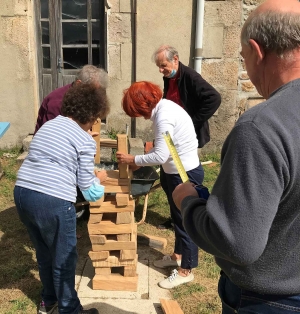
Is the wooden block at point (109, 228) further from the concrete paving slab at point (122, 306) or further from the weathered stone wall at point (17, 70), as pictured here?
the weathered stone wall at point (17, 70)

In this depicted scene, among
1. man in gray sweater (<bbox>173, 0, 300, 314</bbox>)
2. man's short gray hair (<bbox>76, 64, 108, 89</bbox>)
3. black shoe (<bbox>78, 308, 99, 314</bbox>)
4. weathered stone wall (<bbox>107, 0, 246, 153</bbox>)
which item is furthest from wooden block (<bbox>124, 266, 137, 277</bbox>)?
weathered stone wall (<bbox>107, 0, 246, 153</bbox>)

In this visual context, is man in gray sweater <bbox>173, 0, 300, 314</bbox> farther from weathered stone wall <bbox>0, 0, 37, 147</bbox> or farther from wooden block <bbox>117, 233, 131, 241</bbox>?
weathered stone wall <bbox>0, 0, 37, 147</bbox>

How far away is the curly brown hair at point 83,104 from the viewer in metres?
2.43

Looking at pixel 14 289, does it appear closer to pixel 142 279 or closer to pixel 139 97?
pixel 142 279

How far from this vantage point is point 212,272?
3.46 m

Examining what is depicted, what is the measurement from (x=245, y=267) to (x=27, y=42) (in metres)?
5.57

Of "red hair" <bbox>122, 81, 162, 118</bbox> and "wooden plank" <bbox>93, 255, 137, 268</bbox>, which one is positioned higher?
"red hair" <bbox>122, 81, 162, 118</bbox>

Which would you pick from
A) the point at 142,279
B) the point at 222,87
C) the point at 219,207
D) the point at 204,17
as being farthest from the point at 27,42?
the point at 219,207

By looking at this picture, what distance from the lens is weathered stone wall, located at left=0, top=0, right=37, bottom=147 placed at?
584 centimetres

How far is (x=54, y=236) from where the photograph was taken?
2.45m

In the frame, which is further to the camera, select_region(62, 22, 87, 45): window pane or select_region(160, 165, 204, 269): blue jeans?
select_region(62, 22, 87, 45): window pane

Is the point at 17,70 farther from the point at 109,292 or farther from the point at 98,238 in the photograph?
the point at 109,292

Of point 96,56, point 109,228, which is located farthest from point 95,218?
point 96,56

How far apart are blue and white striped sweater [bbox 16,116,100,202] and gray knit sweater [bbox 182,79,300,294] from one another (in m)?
1.29
